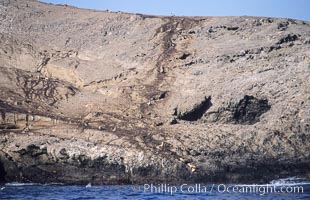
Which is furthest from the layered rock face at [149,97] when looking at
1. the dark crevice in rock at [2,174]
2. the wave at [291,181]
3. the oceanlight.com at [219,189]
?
the oceanlight.com at [219,189]

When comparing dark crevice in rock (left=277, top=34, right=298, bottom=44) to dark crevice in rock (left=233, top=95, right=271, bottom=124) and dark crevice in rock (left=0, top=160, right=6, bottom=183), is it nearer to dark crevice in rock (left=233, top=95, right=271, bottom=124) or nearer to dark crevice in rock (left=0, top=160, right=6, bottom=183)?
dark crevice in rock (left=233, top=95, right=271, bottom=124)

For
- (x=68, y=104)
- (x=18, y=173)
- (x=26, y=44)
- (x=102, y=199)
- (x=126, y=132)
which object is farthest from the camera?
(x=26, y=44)

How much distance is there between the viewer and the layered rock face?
30.5 metres

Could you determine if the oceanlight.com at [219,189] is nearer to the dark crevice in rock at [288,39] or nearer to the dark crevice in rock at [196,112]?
the dark crevice in rock at [196,112]

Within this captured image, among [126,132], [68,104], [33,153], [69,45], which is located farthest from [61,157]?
[69,45]

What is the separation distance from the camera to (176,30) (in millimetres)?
47094

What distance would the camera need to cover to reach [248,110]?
34.3m

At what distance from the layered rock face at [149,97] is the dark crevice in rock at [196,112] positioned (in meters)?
0.09

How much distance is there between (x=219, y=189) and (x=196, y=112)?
32.2ft

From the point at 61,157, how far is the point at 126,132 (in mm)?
4726

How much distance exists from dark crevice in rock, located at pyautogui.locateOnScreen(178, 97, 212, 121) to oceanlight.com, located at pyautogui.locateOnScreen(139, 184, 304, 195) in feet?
25.1

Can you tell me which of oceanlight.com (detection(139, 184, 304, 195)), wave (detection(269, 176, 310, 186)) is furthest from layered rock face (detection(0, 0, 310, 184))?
oceanlight.com (detection(139, 184, 304, 195))

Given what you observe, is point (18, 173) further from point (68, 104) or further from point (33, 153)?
point (68, 104)

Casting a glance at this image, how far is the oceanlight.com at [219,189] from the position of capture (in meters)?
24.7
